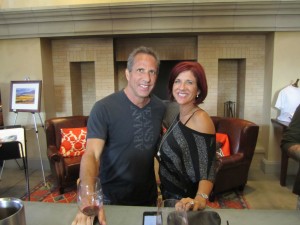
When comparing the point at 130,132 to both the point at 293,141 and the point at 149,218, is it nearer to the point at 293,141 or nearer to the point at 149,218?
the point at 149,218

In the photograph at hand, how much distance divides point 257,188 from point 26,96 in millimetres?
3560

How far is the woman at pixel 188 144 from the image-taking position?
128 cm

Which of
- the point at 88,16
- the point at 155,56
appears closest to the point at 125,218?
the point at 155,56

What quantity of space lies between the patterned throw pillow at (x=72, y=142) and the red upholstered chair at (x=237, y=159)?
72.6 inches

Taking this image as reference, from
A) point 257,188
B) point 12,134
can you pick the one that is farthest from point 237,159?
point 12,134

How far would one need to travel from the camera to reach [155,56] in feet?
4.76

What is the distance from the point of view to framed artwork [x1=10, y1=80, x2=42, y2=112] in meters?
3.73

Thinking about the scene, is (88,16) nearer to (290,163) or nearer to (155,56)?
(155,56)

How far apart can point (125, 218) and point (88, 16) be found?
3.46 metres

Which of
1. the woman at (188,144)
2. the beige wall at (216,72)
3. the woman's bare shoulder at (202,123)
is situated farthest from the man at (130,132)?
the beige wall at (216,72)

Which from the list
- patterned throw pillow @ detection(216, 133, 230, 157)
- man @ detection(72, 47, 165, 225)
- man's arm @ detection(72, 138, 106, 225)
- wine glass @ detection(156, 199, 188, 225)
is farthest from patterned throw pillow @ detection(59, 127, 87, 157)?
wine glass @ detection(156, 199, 188, 225)

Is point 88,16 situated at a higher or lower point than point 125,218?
higher

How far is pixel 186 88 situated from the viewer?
1.34m

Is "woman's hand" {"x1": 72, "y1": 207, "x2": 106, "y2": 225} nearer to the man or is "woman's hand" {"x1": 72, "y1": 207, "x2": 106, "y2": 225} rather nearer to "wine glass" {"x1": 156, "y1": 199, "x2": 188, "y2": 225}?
"wine glass" {"x1": 156, "y1": 199, "x2": 188, "y2": 225}
